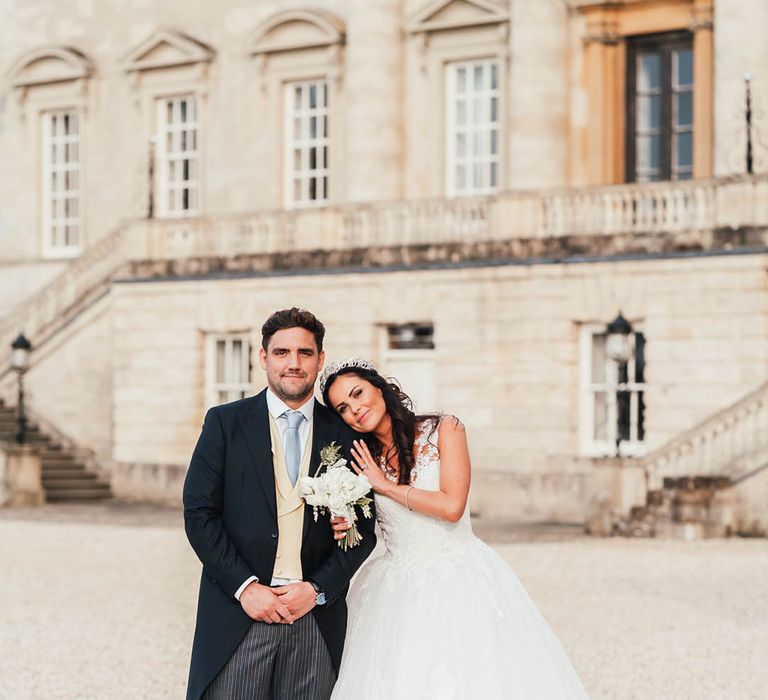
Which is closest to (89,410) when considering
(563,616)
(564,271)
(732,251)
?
(564,271)

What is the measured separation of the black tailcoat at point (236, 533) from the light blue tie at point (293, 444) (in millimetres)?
66

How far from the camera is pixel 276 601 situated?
20.5ft

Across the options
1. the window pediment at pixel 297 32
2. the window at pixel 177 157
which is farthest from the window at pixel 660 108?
the window at pixel 177 157

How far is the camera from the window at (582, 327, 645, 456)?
24.4m

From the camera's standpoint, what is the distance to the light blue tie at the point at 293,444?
257 inches

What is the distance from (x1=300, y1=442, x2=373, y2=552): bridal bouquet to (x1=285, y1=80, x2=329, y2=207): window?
24.1 meters

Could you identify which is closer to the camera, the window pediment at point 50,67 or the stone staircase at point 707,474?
the stone staircase at point 707,474

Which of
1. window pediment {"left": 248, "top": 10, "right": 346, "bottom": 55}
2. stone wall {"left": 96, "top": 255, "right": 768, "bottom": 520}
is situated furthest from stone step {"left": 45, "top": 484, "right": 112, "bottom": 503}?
window pediment {"left": 248, "top": 10, "right": 346, "bottom": 55}

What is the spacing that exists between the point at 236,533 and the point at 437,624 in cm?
116

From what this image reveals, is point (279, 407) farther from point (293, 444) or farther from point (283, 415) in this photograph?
point (293, 444)

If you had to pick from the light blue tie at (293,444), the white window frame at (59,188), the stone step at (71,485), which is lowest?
the stone step at (71,485)

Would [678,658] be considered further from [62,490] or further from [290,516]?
[62,490]

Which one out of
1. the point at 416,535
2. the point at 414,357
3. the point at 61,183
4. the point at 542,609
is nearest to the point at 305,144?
the point at 61,183

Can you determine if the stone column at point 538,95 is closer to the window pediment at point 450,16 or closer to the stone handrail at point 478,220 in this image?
the window pediment at point 450,16
